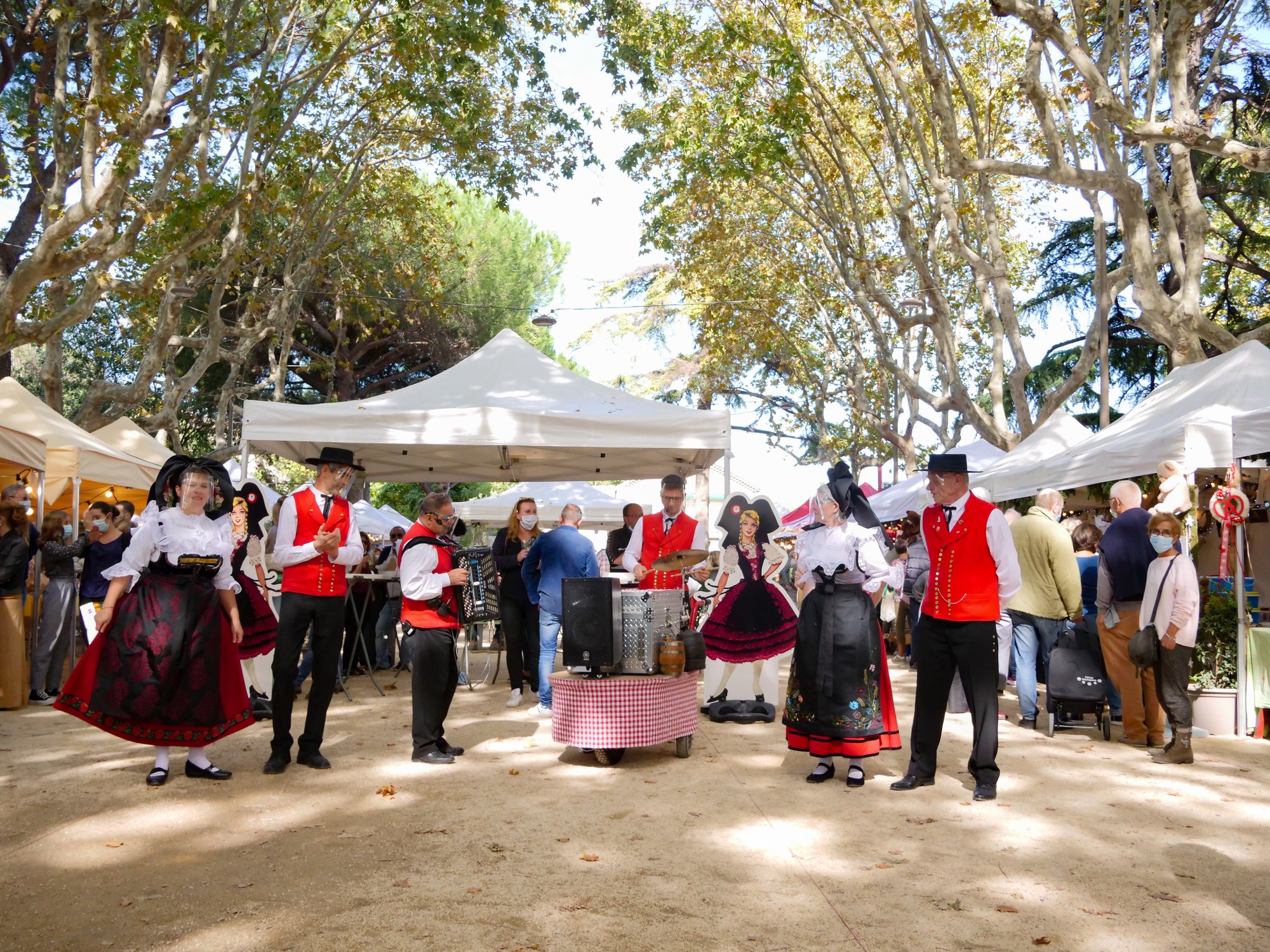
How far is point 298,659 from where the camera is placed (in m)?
6.05

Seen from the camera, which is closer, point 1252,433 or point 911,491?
point 1252,433

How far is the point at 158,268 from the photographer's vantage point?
1182cm

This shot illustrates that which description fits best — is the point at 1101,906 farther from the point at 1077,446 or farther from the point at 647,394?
the point at 647,394

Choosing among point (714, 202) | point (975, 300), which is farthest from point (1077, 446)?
point (975, 300)

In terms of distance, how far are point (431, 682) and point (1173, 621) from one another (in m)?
4.48

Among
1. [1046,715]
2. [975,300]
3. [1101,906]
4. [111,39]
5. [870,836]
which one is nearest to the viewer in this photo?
[1101,906]

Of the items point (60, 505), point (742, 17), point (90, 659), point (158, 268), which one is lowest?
point (90, 659)

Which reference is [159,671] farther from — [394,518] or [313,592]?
[394,518]

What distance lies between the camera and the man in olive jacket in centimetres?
748

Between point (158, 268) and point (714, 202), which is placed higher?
point (714, 202)

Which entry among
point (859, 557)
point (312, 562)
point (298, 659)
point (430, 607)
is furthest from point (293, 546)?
point (859, 557)

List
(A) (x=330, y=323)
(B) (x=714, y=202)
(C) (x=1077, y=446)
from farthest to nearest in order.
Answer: (A) (x=330, y=323) → (B) (x=714, y=202) → (C) (x=1077, y=446)

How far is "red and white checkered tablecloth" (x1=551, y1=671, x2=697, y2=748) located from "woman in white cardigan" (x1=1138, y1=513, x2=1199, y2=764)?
303cm

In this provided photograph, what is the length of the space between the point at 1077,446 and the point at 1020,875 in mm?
6339
